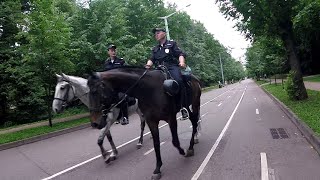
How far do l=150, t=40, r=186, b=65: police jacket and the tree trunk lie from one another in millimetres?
13343

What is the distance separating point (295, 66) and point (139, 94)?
15.4 m

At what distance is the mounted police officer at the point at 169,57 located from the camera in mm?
7562

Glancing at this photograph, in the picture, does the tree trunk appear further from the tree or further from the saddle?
the saddle

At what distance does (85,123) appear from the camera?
20250mm

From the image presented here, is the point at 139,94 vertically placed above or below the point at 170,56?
below

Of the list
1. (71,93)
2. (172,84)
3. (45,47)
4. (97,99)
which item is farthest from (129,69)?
(45,47)

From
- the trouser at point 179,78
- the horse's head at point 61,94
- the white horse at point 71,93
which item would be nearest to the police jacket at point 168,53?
the trouser at point 179,78

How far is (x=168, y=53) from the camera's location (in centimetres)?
775

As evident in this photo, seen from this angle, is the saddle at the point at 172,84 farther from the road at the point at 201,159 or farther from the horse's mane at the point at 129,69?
the road at the point at 201,159

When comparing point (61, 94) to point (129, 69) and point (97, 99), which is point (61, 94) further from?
point (97, 99)

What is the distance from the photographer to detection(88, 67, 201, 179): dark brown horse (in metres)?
6.42

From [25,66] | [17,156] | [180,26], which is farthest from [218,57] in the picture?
[17,156]

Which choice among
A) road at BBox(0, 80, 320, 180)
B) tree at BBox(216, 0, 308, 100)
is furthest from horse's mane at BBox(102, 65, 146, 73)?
tree at BBox(216, 0, 308, 100)

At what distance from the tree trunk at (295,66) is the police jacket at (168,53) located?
13.3m
